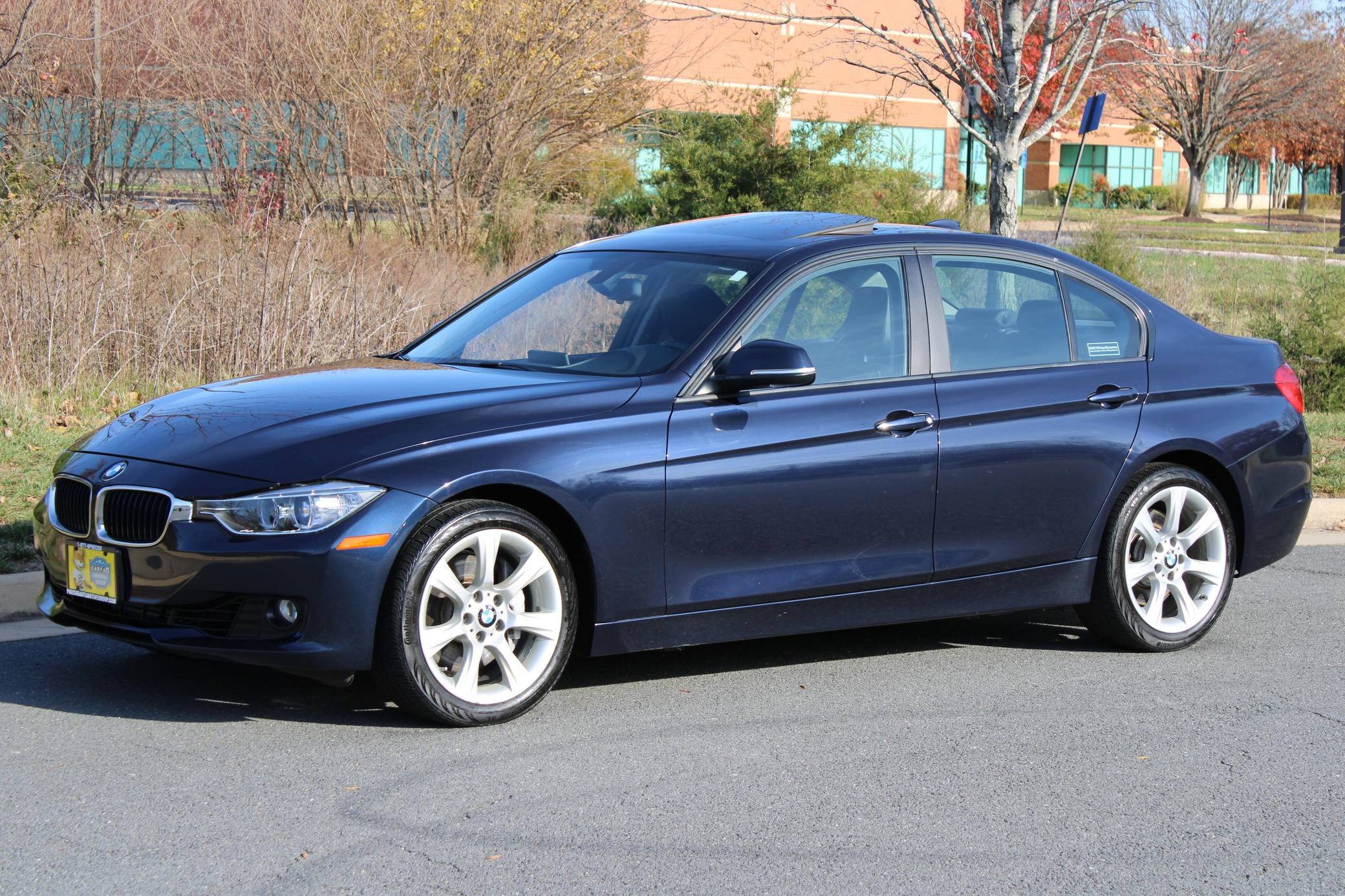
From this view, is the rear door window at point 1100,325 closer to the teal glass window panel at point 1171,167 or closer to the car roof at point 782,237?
the car roof at point 782,237

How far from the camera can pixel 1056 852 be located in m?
4.07

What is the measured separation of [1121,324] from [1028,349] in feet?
1.83

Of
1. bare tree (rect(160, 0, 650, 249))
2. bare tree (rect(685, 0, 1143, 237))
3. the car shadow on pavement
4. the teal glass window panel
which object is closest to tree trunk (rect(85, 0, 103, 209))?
Answer: bare tree (rect(160, 0, 650, 249))

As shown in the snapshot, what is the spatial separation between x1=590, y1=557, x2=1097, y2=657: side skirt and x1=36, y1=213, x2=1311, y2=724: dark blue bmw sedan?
0.01 m

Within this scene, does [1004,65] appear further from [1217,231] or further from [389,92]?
[1217,231]

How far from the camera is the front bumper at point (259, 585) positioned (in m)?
4.59

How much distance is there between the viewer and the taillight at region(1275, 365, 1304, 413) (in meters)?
6.69

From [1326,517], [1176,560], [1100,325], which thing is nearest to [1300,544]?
[1326,517]

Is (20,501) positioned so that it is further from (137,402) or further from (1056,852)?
(1056,852)

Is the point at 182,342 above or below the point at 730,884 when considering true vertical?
above

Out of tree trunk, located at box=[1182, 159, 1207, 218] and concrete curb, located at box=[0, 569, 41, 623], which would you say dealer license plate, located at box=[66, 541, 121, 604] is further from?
tree trunk, located at box=[1182, 159, 1207, 218]

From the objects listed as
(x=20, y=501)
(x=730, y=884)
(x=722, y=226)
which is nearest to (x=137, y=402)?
(x=20, y=501)

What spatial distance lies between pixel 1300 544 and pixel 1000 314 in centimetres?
379

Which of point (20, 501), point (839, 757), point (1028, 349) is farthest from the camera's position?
point (20, 501)
